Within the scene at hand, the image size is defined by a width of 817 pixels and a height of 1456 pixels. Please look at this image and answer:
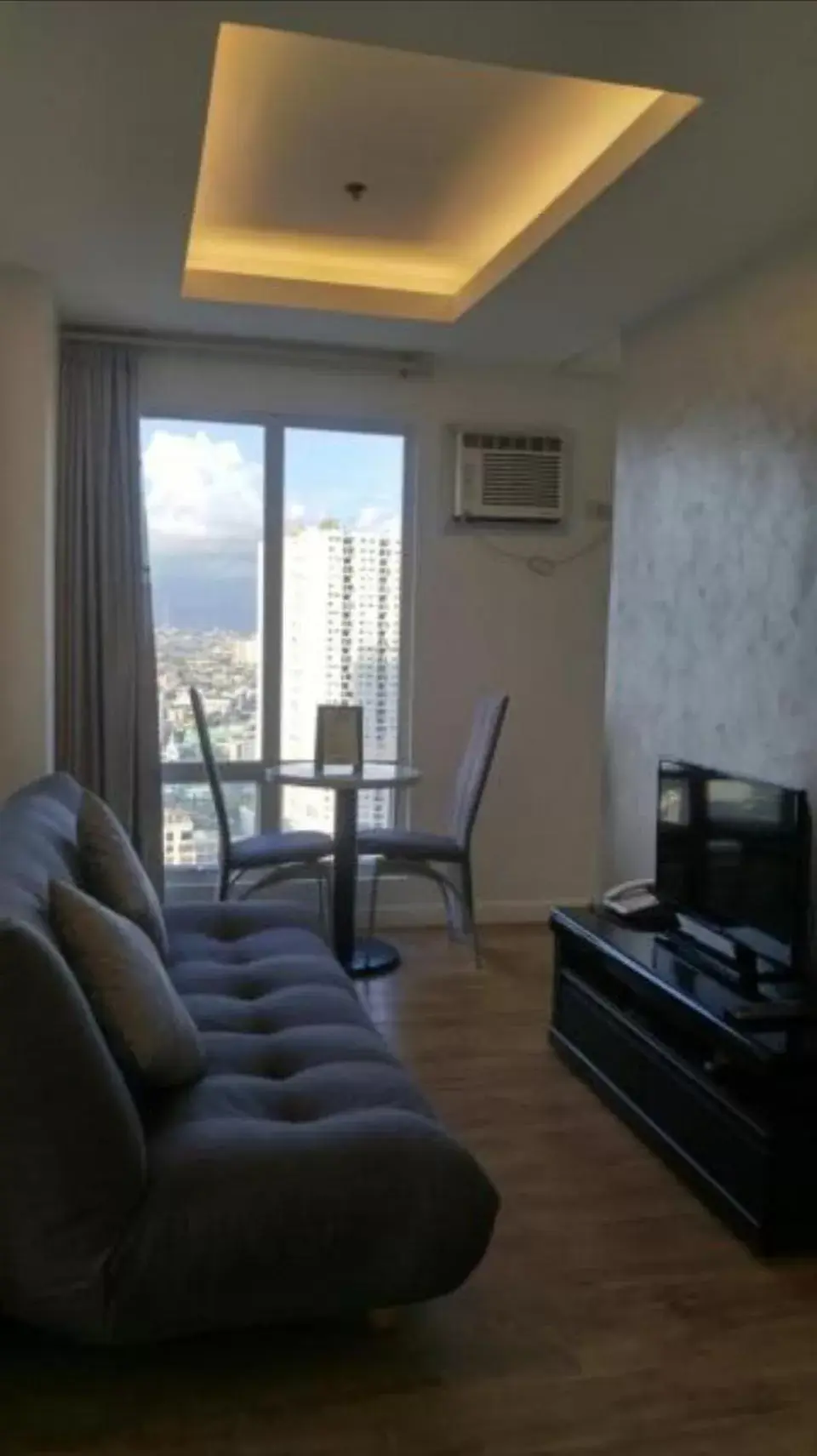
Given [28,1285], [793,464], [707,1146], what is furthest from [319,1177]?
[793,464]

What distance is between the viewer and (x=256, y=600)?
4.87m

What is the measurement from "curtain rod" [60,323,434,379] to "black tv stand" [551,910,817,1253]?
2.46 metres

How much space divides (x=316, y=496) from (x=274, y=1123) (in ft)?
10.9

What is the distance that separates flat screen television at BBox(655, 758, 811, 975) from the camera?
2.76m

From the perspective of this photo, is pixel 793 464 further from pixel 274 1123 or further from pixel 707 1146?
pixel 274 1123

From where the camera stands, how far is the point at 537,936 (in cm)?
495

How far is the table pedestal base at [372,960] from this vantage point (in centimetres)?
429

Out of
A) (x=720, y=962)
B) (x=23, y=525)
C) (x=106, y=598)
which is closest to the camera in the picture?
(x=720, y=962)

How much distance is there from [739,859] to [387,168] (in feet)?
6.91

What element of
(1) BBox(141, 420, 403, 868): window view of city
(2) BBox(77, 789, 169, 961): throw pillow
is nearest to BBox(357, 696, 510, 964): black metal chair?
(1) BBox(141, 420, 403, 868): window view of city

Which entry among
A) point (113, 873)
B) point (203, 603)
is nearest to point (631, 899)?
point (113, 873)

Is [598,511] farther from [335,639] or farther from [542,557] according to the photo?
[335,639]

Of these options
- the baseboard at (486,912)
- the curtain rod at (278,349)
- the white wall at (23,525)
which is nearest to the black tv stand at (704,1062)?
the baseboard at (486,912)

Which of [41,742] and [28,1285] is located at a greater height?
[41,742]
